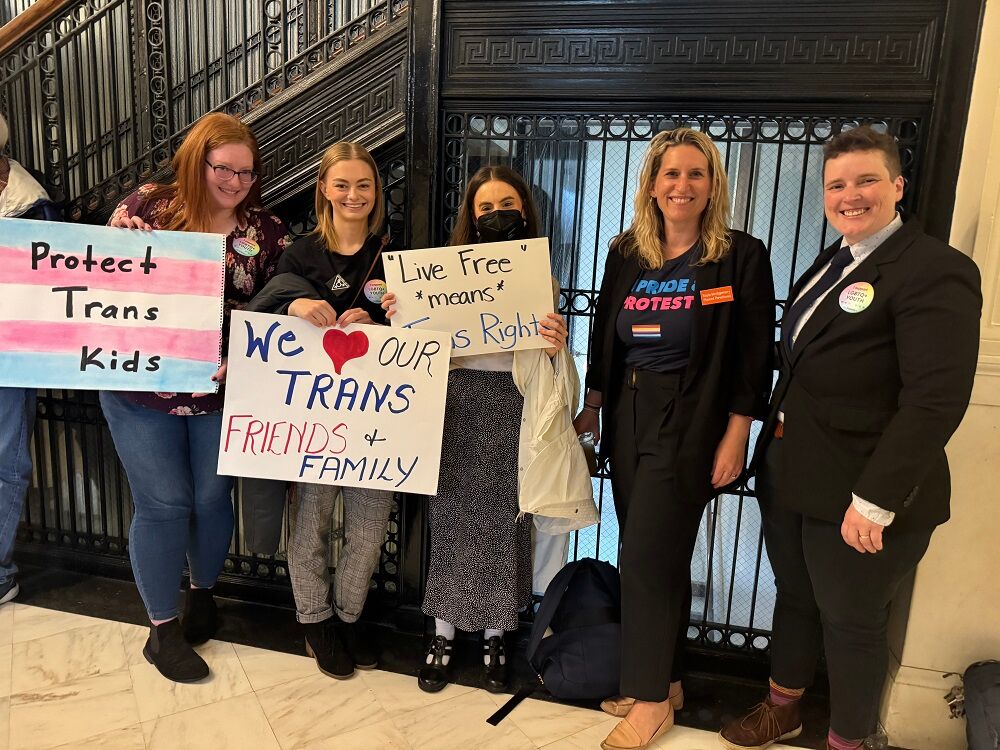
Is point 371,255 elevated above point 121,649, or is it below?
above

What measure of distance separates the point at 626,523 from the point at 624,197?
3.21ft

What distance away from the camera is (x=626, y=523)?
1702mm

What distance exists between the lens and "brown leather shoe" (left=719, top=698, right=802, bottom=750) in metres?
1.78

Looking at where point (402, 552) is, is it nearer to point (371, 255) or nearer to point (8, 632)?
point (371, 255)

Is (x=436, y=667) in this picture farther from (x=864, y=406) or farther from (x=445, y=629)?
(x=864, y=406)

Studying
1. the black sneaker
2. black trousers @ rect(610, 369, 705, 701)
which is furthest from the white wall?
the black sneaker

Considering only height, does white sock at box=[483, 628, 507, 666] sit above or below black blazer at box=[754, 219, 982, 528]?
below

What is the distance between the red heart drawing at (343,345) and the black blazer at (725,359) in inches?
33.3

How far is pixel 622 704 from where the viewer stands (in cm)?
191

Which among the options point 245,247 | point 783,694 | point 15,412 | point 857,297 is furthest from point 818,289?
point 15,412

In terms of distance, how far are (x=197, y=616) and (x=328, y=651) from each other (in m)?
0.49

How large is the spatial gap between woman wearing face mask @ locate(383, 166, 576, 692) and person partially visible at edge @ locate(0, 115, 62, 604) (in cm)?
138

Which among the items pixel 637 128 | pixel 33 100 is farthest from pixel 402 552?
pixel 33 100

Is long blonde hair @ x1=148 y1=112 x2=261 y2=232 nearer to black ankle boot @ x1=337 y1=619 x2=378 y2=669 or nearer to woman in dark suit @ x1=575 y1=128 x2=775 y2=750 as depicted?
woman in dark suit @ x1=575 y1=128 x2=775 y2=750
